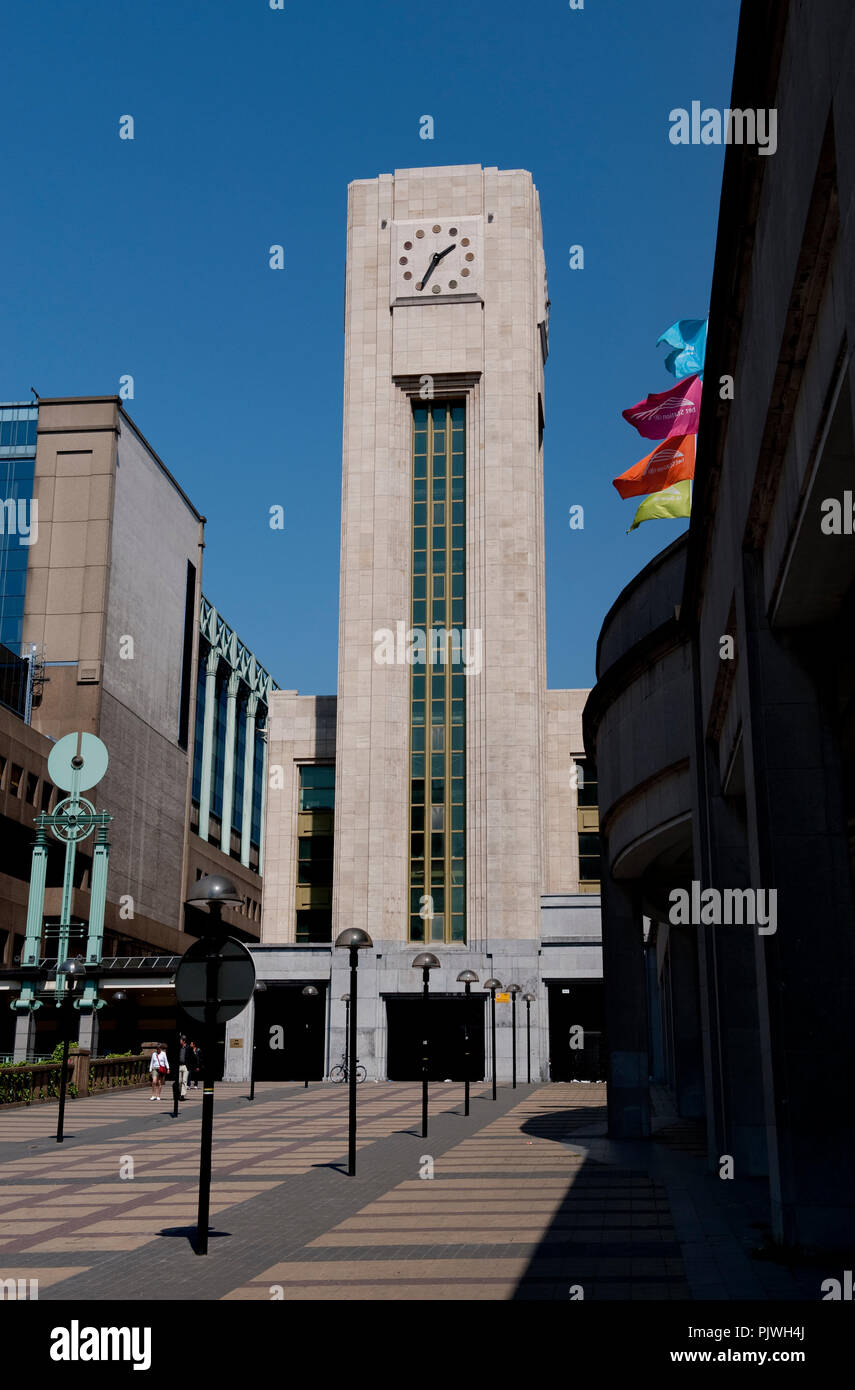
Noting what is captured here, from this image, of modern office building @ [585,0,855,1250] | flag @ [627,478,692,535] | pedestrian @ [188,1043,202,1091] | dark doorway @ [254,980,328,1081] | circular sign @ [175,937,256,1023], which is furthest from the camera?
dark doorway @ [254,980,328,1081]

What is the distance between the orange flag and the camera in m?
22.8

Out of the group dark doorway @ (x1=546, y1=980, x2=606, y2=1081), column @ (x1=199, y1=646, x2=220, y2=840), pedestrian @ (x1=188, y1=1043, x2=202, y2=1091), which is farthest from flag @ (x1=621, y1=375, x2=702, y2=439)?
column @ (x1=199, y1=646, x2=220, y2=840)

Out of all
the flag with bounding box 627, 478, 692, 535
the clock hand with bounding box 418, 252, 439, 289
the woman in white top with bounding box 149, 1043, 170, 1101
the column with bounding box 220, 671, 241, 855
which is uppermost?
the clock hand with bounding box 418, 252, 439, 289

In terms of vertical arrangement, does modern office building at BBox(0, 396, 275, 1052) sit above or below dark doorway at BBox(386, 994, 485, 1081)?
above

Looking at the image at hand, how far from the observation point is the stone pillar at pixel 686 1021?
107 feet

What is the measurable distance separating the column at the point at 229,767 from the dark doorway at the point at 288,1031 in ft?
159

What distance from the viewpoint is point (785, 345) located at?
10.5 m

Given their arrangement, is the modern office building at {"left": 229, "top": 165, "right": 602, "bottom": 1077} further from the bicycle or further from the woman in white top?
the woman in white top

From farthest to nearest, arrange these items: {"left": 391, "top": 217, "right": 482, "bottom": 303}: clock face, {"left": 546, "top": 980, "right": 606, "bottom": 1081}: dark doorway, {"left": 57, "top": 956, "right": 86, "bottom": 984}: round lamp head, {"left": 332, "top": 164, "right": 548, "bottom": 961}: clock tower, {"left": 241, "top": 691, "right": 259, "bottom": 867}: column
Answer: {"left": 241, "top": 691, "right": 259, "bottom": 867}: column, {"left": 391, "top": 217, "right": 482, "bottom": 303}: clock face, {"left": 332, "top": 164, "right": 548, "bottom": 961}: clock tower, {"left": 546, "top": 980, "right": 606, "bottom": 1081}: dark doorway, {"left": 57, "top": 956, "right": 86, "bottom": 984}: round lamp head

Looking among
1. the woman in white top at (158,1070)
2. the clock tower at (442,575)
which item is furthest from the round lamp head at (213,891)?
the clock tower at (442,575)

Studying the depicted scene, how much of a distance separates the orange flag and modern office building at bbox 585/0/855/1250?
12.2ft

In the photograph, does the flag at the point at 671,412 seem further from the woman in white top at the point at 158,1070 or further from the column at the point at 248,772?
the column at the point at 248,772

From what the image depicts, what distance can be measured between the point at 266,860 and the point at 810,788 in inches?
2176

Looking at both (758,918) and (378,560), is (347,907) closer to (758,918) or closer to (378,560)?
(378,560)
